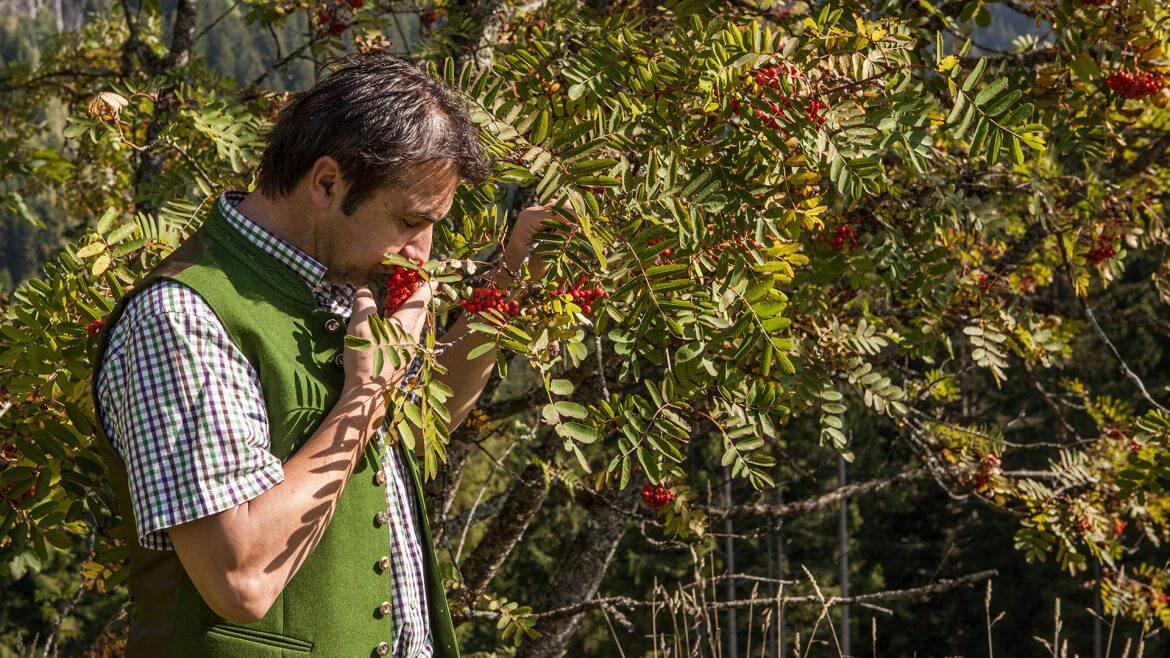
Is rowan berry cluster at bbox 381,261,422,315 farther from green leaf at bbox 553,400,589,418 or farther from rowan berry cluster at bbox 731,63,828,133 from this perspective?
rowan berry cluster at bbox 731,63,828,133

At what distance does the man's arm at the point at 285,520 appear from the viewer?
1298mm

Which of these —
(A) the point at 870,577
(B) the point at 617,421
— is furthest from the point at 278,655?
(A) the point at 870,577

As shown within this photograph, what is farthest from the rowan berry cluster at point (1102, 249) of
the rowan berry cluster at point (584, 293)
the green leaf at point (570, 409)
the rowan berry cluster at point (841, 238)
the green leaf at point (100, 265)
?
the green leaf at point (100, 265)

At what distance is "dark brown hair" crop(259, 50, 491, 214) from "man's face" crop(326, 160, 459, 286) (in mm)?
16

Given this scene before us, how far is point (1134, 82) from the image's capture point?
280cm

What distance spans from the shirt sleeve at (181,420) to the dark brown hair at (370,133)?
12.3 inches

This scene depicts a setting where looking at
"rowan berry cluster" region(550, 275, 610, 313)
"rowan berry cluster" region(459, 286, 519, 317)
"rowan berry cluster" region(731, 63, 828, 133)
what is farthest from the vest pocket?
"rowan berry cluster" region(731, 63, 828, 133)

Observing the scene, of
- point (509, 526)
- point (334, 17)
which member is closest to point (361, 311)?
point (509, 526)

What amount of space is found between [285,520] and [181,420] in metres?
0.19

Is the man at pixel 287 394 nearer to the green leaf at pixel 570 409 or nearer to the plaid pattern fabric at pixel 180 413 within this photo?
the plaid pattern fabric at pixel 180 413

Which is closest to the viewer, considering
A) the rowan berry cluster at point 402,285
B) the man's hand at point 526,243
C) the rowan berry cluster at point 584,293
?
the rowan berry cluster at point 402,285

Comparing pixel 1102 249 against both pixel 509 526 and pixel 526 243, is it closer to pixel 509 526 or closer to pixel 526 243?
pixel 509 526

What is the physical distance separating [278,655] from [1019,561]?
2772 cm

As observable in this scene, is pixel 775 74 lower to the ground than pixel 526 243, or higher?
higher
